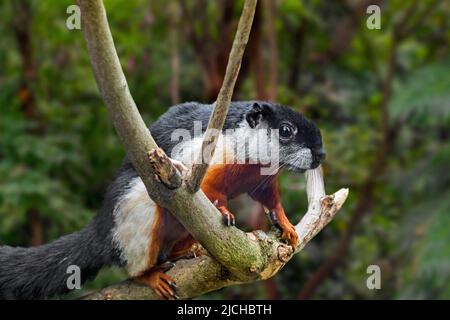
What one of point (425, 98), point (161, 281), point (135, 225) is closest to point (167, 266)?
point (161, 281)

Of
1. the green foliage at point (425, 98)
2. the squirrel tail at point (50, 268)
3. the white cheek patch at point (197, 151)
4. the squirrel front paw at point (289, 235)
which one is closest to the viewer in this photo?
the white cheek patch at point (197, 151)

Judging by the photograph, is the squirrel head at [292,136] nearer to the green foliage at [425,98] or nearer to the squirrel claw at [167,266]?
the squirrel claw at [167,266]

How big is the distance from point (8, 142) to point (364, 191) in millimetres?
3319

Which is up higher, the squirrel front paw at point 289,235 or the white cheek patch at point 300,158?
the white cheek patch at point 300,158

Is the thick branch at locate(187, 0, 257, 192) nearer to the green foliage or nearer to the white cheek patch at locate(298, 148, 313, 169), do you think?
the white cheek patch at locate(298, 148, 313, 169)

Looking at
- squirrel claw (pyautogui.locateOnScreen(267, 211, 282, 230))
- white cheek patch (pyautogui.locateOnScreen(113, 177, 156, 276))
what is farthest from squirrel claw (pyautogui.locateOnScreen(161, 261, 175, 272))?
squirrel claw (pyautogui.locateOnScreen(267, 211, 282, 230))

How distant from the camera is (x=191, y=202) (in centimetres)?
305

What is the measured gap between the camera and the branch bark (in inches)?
104

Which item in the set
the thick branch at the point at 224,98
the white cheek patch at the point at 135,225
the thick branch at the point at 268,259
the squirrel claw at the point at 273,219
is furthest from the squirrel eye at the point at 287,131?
the white cheek patch at the point at 135,225

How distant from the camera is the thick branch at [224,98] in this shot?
2.58 m

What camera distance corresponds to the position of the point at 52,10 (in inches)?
285

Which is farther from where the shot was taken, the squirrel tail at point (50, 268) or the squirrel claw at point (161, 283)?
the squirrel tail at point (50, 268)

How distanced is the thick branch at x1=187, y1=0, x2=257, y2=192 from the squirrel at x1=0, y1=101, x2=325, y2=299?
16 cm

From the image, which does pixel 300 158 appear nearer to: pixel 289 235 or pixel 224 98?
pixel 289 235
